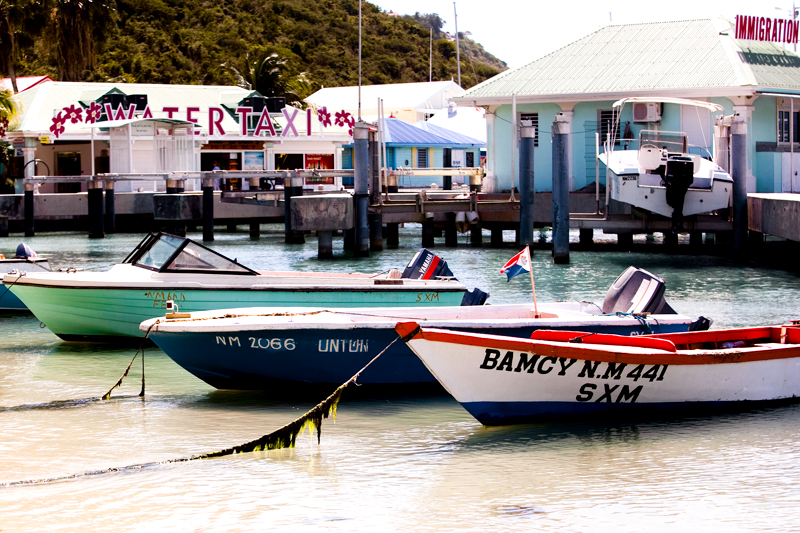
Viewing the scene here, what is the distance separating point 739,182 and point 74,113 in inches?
1062

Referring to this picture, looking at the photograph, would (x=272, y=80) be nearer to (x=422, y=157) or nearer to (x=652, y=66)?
(x=422, y=157)

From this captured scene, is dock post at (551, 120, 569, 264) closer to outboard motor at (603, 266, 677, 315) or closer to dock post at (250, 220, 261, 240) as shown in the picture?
outboard motor at (603, 266, 677, 315)

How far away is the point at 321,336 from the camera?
10.8 metres

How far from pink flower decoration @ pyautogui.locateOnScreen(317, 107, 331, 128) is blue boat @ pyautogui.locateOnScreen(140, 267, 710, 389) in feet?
118

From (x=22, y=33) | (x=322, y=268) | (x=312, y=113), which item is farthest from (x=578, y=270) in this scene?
(x=22, y=33)

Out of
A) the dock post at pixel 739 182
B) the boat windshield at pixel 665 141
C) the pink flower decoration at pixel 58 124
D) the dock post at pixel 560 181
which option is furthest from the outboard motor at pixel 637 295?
the pink flower decoration at pixel 58 124

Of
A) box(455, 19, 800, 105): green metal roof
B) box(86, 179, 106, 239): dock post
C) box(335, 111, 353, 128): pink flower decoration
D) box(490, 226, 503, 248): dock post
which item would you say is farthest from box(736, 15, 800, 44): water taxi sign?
box(86, 179, 106, 239): dock post

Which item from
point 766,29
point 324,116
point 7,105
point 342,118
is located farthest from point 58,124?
point 766,29

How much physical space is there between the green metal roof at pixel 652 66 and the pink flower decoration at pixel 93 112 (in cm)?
1610

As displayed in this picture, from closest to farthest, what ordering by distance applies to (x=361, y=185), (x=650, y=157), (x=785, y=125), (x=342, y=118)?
(x=650, y=157)
(x=361, y=185)
(x=785, y=125)
(x=342, y=118)

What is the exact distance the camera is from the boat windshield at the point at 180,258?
557 inches

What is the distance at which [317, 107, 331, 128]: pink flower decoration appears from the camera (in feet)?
154

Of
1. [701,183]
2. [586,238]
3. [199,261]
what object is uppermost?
[701,183]

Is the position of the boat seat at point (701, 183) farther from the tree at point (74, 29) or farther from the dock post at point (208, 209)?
the tree at point (74, 29)
